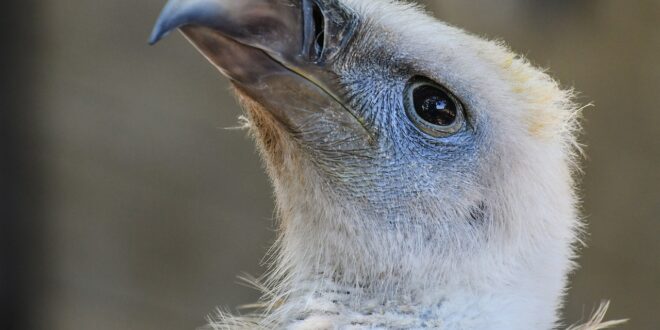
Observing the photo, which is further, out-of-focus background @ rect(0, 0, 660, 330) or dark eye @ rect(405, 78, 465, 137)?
out-of-focus background @ rect(0, 0, 660, 330)

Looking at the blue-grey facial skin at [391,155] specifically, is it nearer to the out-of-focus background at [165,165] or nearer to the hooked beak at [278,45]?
the hooked beak at [278,45]

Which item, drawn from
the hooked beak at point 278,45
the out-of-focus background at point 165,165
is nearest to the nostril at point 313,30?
the hooked beak at point 278,45

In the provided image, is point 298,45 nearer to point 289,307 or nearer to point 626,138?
point 289,307

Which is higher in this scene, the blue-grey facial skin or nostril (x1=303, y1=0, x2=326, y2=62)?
nostril (x1=303, y1=0, x2=326, y2=62)

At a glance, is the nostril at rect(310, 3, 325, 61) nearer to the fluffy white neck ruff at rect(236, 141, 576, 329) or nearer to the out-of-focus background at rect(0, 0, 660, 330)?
the fluffy white neck ruff at rect(236, 141, 576, 329)

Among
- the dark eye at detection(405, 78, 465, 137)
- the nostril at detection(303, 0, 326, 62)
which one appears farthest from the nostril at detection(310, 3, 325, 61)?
the dark eye at detection(405, 78, 465, 137)

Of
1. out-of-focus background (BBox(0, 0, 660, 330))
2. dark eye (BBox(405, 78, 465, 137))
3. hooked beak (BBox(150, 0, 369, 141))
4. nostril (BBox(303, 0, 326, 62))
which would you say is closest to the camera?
hooked beak (BBox(150, 0, 369, 141))

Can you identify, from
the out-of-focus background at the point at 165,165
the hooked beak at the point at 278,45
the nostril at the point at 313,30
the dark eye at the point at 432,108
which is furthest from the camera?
the out-of-focus background at the point at 165,165

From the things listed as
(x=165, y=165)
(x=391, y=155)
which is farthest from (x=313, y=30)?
(x=165, y=165)
